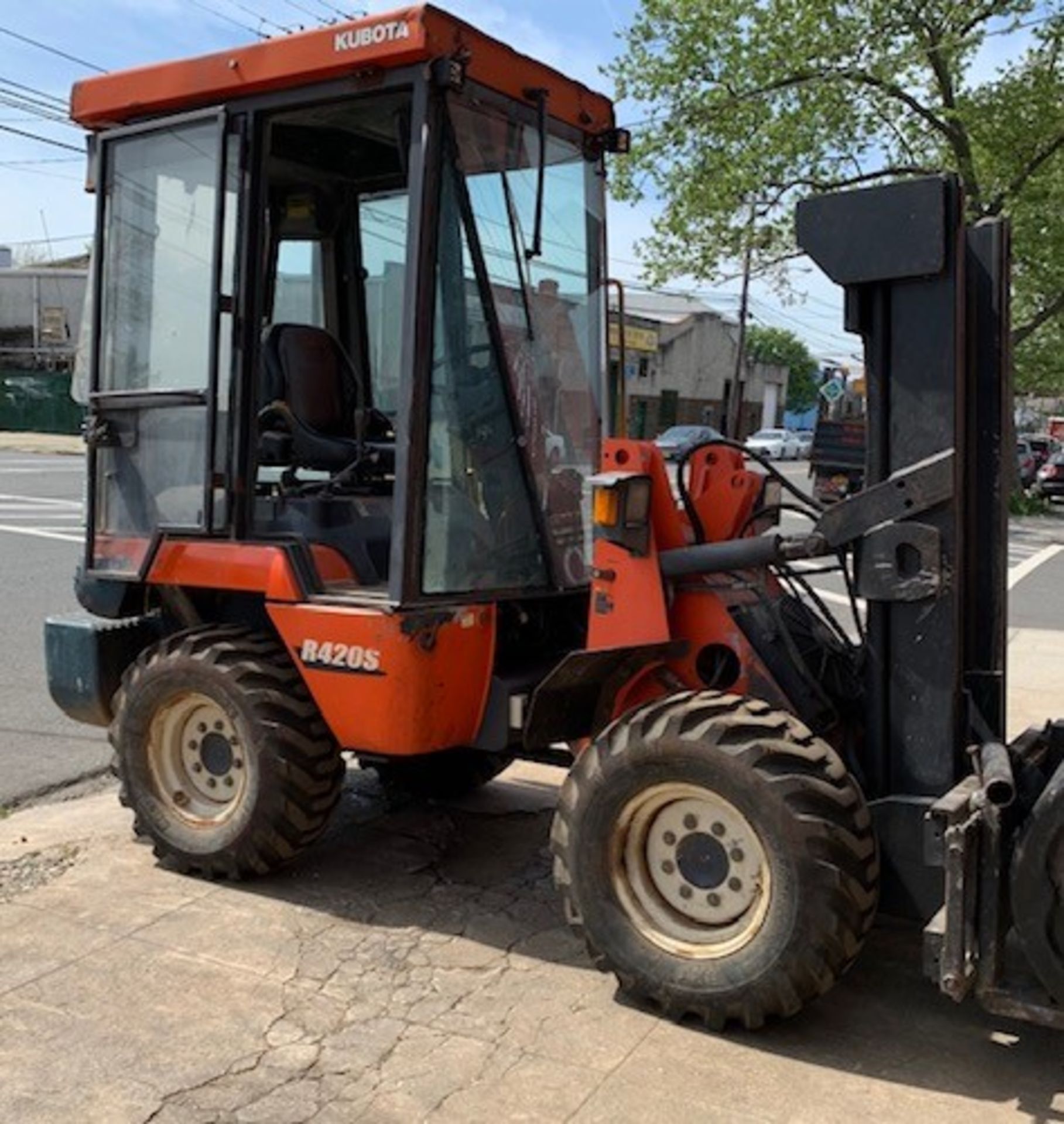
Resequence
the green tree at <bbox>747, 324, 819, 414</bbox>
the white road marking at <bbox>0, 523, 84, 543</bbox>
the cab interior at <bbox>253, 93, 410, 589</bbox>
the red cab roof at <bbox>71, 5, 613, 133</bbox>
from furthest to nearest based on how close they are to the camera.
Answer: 1. the green tree at <bbox>747, 324, 819, 414</bbox>
2. the white road marking at <bbox>0, 523, 84, 543</bbox>
3. the cab interior at <bbox>253, 93, 410, 589</bbox>
4. the red cab roof at <bbox>71, 5, 613, 133</bbox>

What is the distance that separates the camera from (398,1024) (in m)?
3.70

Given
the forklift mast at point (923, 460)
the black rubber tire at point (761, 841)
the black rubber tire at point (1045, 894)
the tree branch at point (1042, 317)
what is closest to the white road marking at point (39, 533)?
the black rubber tire at point (761, 841)

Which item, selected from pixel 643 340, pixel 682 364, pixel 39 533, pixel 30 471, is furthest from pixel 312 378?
pixel 682 364

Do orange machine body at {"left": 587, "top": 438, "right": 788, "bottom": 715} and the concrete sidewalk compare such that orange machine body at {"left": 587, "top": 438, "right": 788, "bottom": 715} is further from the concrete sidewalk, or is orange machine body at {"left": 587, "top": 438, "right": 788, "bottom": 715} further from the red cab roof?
the red cab roof

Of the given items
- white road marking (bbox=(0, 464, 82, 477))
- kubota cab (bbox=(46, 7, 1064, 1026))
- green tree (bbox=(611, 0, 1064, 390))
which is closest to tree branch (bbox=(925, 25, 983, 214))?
green tree (bbox=(611, 0, 1064, 390))

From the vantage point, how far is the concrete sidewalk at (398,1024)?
10.7ft

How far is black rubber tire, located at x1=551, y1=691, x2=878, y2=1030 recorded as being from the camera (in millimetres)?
3389

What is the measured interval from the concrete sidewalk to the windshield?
4.61ft

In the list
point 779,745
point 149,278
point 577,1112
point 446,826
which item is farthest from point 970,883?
point 149,278

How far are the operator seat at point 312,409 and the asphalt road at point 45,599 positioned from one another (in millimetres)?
1818

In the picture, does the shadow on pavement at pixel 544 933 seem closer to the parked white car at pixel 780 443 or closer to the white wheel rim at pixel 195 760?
the white wheel rim at pixel 195 760

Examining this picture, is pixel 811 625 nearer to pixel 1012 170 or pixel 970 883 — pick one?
pixel 970 883

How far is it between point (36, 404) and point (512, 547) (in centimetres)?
4028

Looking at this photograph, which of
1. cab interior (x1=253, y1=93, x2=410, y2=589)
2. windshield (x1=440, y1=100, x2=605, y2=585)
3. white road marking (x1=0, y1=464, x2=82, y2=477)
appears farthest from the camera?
white road marking (x1=0, y1=464, x2=82, y2=477)
